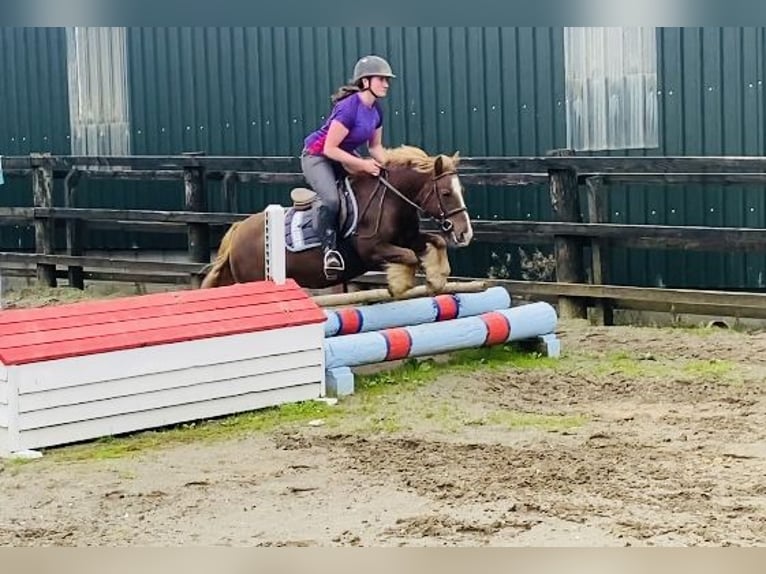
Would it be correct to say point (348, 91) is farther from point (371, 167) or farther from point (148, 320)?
point (148, 320)

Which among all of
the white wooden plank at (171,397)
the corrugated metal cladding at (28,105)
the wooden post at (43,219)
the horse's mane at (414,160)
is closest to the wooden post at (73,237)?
the wooden post at (43,219)

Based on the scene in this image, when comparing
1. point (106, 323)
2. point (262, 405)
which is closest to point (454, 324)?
point (262, 405)

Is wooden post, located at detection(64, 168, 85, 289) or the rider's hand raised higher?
the rider's hand

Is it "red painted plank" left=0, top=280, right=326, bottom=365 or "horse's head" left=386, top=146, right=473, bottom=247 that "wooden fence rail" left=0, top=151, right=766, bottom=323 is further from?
"red painted plank" left=0, top=280, right=326, bottom=365

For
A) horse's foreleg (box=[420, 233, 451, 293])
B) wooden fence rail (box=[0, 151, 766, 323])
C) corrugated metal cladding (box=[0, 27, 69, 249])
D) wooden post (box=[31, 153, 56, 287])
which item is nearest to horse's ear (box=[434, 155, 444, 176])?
horse's foreleg (box=[420, 233, 451, 293])

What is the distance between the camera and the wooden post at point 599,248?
836 cm

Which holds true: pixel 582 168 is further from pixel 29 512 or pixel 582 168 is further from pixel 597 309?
pixel 29 512

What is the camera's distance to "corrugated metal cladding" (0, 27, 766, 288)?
27.3ft

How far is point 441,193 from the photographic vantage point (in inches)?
258

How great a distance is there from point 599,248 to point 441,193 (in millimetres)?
2098

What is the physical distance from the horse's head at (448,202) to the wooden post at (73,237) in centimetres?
465

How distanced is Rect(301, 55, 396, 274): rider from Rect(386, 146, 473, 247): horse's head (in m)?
0.19

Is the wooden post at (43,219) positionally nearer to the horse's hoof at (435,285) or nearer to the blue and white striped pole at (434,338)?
the horse's hoof at (435,285)

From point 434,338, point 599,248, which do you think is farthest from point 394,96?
point 434,338
